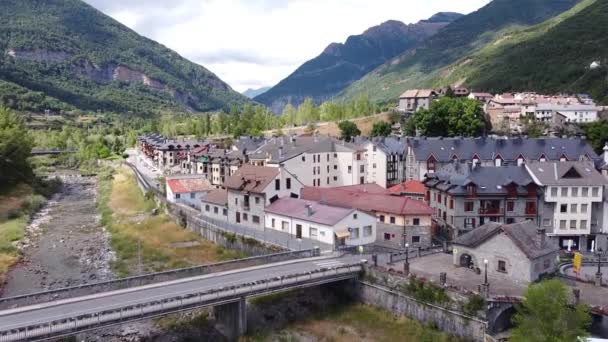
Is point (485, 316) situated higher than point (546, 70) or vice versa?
point (546, 70)

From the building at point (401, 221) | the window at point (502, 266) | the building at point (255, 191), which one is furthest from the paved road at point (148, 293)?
the building at point (255, 191)

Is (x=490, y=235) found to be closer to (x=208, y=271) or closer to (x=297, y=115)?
(x=208, y=271)

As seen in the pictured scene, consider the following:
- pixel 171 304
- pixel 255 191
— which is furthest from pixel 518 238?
pixel 255 191

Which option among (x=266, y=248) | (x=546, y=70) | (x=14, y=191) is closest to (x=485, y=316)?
(x=266, y=248)

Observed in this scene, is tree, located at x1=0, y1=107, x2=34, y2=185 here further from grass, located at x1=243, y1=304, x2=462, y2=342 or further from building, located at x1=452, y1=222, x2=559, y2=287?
building, located at x1=452, y1=222, x2=559, y2=287

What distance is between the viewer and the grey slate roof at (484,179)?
186 feet

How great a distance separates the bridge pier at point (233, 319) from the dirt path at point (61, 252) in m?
18.6

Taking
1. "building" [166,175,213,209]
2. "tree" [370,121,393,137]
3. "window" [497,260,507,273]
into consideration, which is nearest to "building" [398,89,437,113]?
"tree" [370,121,393,137]

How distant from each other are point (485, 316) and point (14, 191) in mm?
92835

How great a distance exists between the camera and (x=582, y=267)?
45.8 metres

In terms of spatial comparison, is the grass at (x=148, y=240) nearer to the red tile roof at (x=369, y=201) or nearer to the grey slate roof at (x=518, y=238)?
the red tile roof at (x=369, y=201)

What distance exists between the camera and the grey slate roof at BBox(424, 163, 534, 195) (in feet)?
186

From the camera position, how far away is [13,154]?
105 meters

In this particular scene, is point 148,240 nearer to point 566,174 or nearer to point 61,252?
point 61,252
